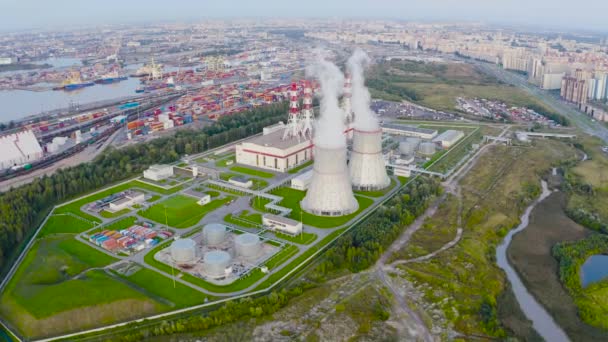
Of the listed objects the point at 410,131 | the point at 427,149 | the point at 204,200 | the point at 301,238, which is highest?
the point at 410,131

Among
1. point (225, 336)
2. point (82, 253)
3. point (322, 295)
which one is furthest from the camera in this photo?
point (82, 253)

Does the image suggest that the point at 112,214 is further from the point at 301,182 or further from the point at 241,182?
the point at 301,182

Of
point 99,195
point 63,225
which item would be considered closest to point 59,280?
point 63,225

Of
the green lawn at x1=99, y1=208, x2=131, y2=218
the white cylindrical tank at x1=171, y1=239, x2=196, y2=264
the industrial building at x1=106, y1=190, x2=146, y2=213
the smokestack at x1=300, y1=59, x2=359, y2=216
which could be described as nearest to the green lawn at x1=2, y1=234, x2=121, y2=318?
the green lawn at x1=99, y1=208, x2=131, y2=218

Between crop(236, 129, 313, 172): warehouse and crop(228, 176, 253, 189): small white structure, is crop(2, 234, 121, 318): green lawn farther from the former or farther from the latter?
crop(236, 129, 313, 172): warehouse

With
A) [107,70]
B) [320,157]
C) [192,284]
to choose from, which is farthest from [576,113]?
[107,70]

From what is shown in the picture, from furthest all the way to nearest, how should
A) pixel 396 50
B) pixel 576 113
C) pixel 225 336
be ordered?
pixel 396 50, pixel 576 113, pixel 225 336

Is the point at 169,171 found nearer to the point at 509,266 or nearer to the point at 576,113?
the point at 509,266
